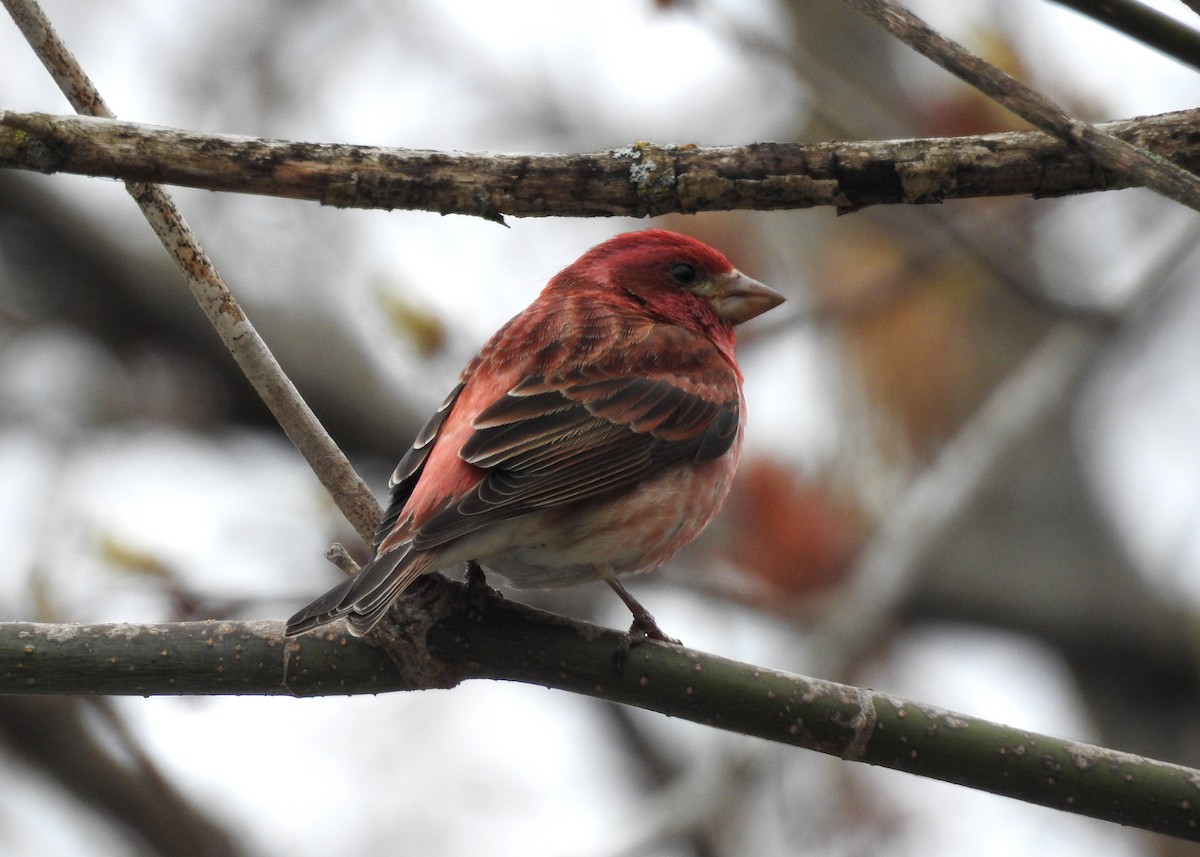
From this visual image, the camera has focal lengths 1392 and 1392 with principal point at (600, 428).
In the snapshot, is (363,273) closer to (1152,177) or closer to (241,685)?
(241,685)

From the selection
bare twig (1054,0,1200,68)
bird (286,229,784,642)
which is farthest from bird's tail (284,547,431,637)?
bare twig (1054,0,1200,68)

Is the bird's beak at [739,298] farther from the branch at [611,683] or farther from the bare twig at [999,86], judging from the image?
the bare twig at [999,86]

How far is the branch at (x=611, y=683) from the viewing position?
3838 mm

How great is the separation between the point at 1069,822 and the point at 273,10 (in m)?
9.17

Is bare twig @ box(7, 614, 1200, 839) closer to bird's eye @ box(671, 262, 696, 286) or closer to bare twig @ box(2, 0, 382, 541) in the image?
bare twig @ box(2, 0, 382, 541)

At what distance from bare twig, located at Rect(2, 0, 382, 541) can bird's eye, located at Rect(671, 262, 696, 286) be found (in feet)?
9.15

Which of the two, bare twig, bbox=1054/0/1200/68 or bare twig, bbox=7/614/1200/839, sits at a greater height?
bare twig, bbox=1054/0/1200/68

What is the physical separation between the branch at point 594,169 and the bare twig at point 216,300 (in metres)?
0.57

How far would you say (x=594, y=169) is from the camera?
135 inches

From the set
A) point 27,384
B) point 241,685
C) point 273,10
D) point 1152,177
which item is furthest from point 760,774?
point 273,10

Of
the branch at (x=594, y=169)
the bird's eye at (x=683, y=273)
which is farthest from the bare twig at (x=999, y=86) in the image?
the bird's eye at (x=683, y=273)

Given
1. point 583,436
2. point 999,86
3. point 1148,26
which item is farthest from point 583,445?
point 1148,26

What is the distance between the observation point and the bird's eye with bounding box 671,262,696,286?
263 inches

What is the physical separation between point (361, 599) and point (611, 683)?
78 centimetres
